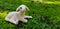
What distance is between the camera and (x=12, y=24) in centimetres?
115

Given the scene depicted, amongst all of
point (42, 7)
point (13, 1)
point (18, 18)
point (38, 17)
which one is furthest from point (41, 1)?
point (18, 18)

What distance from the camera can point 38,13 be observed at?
53.6 inches

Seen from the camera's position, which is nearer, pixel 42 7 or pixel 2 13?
pixel 2 13

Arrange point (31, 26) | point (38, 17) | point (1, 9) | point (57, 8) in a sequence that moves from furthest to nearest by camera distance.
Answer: point (57, 8)
point (1, 9)
point (38, 17)
point (31, 26)

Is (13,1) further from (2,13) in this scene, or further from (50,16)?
(50,16)

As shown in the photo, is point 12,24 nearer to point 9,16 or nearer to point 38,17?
point 9,16

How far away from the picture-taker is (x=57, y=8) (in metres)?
1.51

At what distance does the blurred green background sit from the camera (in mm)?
1142

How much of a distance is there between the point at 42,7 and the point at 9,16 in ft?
1.31

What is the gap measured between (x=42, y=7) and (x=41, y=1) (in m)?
0.13

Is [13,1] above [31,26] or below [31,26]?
above

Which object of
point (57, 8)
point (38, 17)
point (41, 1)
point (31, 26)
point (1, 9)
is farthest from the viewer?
point (41, 1)

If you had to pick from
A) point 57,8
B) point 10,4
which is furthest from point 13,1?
point 57,8

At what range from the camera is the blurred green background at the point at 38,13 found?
114 centimetres
